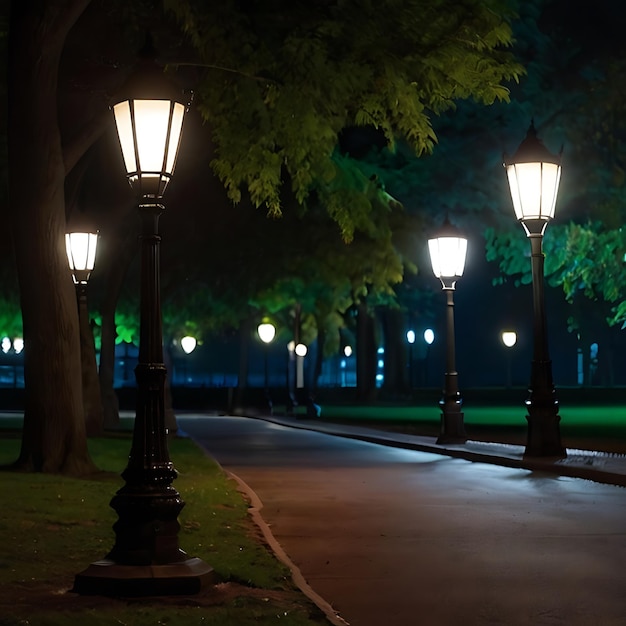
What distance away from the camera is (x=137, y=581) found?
883 centimetres

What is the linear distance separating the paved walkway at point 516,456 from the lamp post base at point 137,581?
10488 millimetres

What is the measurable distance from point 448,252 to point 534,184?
21.1 feet

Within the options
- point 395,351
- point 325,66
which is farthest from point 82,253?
point 395,351

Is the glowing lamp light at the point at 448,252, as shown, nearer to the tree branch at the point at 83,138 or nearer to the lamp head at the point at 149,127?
the tree branch at the point at 83,138

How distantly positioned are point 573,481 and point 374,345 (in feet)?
182

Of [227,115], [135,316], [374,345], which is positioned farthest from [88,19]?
[374,345]

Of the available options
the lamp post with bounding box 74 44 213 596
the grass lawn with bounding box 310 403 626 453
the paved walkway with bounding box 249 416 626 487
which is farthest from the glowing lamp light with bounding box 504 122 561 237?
the lamp post with bounding box 74 44 213 596

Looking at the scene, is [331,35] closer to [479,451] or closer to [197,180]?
[479,451]

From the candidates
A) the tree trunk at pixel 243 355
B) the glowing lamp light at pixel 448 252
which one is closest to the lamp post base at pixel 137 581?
the glowing lamp light at pixel 448 252

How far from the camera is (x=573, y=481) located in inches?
749

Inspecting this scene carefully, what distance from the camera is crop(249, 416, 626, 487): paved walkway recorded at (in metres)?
19.3

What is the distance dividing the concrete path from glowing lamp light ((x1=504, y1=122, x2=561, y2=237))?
3944mm

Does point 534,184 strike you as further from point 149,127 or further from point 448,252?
point 149,127

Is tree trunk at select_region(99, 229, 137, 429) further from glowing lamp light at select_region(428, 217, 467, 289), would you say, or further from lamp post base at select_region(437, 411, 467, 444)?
→ lamp post base at select_region(437, 411, 467, 444)
